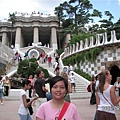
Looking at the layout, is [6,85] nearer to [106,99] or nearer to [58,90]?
[106,99]

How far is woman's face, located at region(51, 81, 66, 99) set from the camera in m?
2.24

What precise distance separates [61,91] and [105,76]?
1.52m

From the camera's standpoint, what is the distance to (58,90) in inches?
88.6

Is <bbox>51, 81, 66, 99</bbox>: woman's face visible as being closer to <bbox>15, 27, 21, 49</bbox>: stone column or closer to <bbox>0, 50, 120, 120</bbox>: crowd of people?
<bbox>0, 50, 120, 120</bbox>: crowd of people

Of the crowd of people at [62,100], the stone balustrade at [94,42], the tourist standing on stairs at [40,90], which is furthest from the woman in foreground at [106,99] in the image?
the stone balustrade at [94,42]

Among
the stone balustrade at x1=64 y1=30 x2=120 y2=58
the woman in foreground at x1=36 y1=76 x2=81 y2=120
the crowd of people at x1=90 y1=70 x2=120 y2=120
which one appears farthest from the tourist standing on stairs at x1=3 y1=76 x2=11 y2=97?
the woman in foreground at x1=36 y1=76 x2=81 y2=120

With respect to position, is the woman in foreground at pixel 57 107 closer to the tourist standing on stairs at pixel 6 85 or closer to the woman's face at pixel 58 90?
the woman's face at pixel 58 90

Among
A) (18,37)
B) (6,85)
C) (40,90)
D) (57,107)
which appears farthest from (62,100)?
(18,37)

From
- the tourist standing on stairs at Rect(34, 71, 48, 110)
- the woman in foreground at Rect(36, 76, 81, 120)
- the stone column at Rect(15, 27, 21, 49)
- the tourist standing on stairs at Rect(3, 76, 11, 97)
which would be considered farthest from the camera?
the stone column at Rect(15, 27, 21, 49)

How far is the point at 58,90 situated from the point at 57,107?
6.6 inches

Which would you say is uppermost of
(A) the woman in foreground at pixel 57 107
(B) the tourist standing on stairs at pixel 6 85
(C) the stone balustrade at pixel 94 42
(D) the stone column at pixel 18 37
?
(D) the stone column at pixel 18 37

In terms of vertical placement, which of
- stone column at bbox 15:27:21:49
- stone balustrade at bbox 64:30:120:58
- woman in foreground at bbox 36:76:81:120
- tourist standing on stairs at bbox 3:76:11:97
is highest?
stone column at bbox 15:27:21:49

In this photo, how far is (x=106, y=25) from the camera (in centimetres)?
2617

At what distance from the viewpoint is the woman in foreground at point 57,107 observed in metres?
2.16
